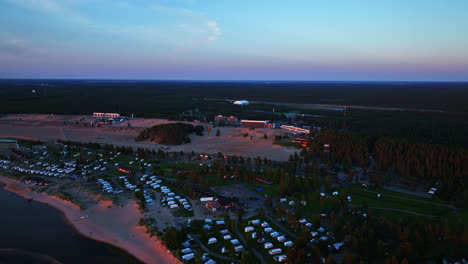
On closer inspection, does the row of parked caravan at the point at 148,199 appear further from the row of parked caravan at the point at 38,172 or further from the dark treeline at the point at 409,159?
the dark treeline at the point at 409,159

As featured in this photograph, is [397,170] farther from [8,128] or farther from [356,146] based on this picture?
[8,128]

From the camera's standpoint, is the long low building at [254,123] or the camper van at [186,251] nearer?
the camper van at [186,251]

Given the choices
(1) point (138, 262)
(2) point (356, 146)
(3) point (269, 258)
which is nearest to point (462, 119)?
(2) point (356, 146)

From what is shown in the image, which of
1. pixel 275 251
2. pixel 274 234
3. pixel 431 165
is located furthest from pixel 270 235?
pixel 431 165

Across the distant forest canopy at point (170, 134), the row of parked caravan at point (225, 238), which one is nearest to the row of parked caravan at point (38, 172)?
the distant forest canopy at point (170, 134)

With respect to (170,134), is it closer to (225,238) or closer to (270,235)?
(225,238)

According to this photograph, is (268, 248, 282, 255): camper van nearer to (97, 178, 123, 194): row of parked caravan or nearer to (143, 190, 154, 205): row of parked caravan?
(143, 190, 154, 205): row of parked caravan
